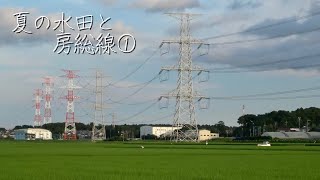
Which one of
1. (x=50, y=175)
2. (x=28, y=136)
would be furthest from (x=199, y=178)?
(x=28, y=136)

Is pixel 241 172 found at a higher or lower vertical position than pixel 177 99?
lower

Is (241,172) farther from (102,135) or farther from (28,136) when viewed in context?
(28,136)

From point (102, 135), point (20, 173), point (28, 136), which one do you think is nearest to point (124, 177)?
point (20, 173)

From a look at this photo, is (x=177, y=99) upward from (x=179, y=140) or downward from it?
upward

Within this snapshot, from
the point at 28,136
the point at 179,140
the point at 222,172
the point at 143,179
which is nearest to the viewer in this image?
the point at 143,179

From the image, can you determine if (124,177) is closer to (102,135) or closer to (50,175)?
(50,175)

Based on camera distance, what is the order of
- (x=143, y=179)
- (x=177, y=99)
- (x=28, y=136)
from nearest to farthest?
(x=143, y=179)
(x=177, y=99)
(x=28, y=136)

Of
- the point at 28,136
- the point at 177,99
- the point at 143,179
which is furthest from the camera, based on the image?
the point at 28,136

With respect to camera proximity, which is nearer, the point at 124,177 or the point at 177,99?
the point at 124,177

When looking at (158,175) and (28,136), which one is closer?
(158,175)

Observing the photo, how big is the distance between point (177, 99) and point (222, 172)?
2066 inches

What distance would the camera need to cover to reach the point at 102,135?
470 ft

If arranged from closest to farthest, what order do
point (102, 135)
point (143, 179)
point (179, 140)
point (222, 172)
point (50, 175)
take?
point (143, 179), point (50, 175), point (222, 172), point (179, 140), point (102, 135)

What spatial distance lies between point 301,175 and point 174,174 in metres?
5.82
